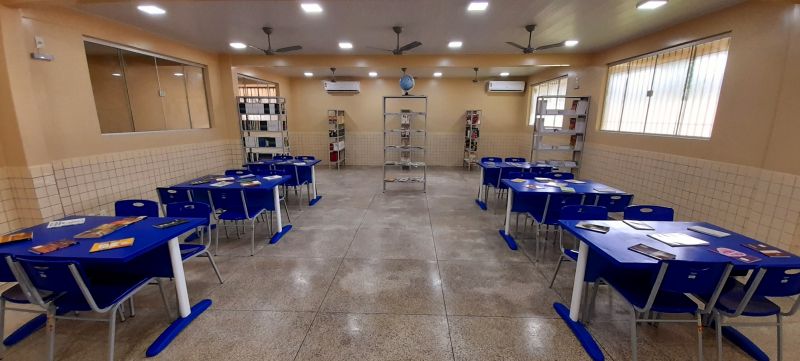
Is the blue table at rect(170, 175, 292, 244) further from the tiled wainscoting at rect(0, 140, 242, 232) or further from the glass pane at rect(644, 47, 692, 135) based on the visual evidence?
the glass pane at rect(644, 47, 692, 135)

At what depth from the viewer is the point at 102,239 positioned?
2162mm

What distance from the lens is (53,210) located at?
3.43 m

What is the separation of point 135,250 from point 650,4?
17.8ft

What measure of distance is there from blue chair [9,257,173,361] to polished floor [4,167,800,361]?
45 cm

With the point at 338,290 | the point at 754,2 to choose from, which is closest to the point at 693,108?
the point at 754,2

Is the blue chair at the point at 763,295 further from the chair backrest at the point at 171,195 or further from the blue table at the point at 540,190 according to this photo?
the chair backrest at the point at 171,195

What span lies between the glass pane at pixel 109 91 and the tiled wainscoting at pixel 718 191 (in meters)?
8.96

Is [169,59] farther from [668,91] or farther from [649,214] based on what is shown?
[668,91]

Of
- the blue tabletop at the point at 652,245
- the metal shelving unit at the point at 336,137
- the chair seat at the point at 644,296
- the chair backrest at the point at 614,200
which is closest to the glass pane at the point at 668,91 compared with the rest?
the chair backrest at the point at 614,200

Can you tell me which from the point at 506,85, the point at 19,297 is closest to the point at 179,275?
the point at 19,297

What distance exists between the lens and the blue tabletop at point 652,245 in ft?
6.12

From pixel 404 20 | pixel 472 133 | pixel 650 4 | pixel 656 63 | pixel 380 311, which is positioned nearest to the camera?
pixel 380 311

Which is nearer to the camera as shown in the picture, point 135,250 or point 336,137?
point 135,250

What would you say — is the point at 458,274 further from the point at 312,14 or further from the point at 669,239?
the point at 312,14
